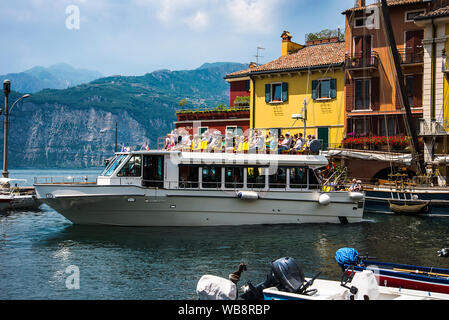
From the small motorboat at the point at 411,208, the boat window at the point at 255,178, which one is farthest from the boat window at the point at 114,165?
the small motorboat at the point at 411,208

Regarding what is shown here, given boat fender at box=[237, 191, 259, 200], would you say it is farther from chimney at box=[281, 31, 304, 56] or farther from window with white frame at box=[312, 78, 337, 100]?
chimney at box=[281, 31, 304, 56]

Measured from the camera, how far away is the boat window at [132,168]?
24703 mm

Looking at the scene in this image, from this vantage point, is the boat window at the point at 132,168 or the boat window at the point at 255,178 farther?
the boat window at the point at 255,178

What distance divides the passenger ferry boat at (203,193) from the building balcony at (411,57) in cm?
1681

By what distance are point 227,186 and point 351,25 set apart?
75.4 feet

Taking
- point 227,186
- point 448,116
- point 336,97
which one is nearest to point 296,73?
point 336,97

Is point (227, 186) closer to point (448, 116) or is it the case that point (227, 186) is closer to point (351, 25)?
point (448, 116)

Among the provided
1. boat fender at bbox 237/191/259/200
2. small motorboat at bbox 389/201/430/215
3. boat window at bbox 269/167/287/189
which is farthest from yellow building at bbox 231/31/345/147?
boat fender at bbox 237/191/259/200

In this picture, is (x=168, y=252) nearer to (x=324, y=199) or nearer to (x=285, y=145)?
(x=324, y=199)

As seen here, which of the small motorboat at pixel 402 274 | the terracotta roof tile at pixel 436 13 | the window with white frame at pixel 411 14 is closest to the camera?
the small motorboat at pixel 402 274

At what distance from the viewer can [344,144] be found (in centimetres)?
3947

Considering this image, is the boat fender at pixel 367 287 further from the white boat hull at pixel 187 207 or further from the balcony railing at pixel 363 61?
the balcony railing at pixel 363 61

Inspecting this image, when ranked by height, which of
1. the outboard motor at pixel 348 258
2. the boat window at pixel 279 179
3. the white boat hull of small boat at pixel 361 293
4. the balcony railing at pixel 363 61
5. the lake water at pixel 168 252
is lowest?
the lake water at pixel 168 252

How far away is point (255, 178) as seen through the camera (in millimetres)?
25891
